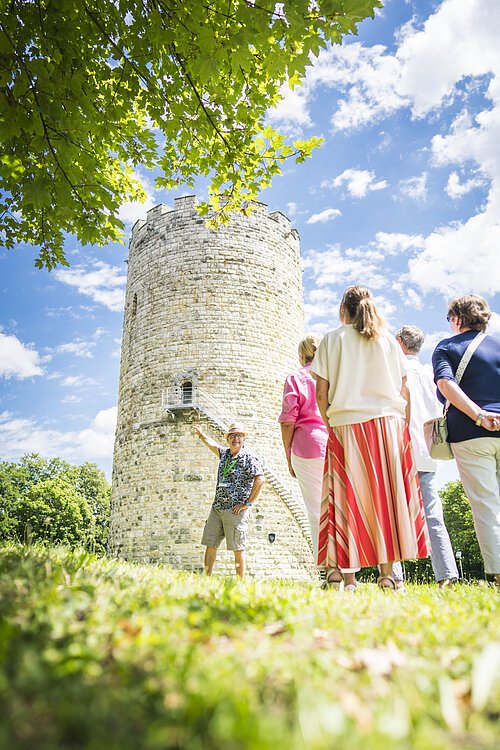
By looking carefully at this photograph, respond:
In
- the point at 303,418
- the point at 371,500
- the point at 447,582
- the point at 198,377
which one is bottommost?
the point at 447,582

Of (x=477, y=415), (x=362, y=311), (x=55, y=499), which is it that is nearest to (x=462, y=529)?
(x=55, y=499)

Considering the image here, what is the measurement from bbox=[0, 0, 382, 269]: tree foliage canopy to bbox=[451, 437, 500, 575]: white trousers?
3.31 metres

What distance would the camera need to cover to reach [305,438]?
4.57 metres

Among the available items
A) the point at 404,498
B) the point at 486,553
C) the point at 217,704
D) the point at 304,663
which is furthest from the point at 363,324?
the point at 217,704

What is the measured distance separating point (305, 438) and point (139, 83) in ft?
12.4

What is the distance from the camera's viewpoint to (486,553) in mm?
→ 3584

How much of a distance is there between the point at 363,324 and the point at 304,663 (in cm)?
275

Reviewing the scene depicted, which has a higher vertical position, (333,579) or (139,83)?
(139,83)

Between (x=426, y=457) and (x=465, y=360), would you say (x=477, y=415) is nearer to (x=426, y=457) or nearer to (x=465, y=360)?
(x=465, y=360)

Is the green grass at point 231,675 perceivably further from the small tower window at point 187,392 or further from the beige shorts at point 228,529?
the small tower window at point 187,392

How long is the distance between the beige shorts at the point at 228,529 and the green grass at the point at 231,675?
3.19 meters

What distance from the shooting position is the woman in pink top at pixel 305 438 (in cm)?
451

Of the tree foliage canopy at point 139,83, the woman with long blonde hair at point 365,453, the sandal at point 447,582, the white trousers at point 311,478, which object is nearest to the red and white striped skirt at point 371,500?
the woman with long blonde hair at point 365,453

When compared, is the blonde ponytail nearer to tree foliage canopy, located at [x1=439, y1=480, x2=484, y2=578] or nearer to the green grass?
the green grass
